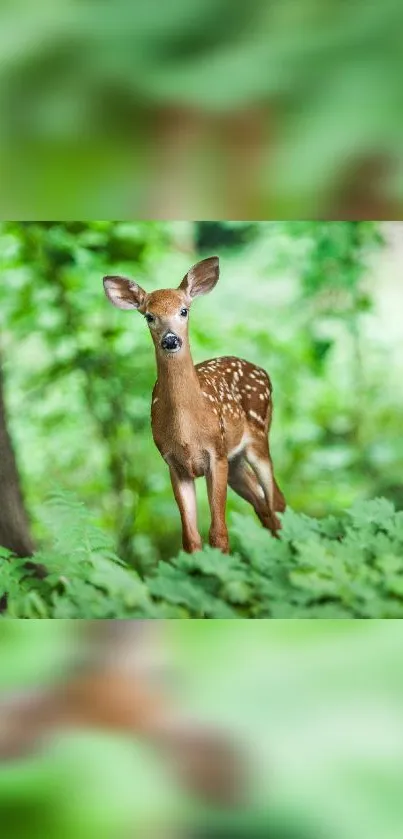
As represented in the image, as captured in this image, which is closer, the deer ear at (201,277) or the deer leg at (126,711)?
the deer leg at (126,711)

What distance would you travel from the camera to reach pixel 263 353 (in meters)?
1.92

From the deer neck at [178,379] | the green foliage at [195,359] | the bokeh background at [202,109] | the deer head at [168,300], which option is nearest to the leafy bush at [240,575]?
the green foliage at [195,359]

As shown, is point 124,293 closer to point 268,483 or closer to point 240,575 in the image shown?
point 268,483

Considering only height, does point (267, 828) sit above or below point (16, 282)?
below

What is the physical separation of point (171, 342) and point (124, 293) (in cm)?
12

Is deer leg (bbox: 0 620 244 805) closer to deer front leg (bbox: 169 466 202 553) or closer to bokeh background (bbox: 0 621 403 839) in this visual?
bokeh background (bbox: 0 621 403 839)

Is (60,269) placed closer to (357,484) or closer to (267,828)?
(357,484)

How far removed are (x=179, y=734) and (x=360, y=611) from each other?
448 millimetres

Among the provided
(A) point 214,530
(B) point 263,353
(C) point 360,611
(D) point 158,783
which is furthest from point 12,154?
(D) point 158,783

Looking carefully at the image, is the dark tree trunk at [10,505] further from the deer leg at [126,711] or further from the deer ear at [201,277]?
the deer ear at [201,277]

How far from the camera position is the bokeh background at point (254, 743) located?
1.26 meters

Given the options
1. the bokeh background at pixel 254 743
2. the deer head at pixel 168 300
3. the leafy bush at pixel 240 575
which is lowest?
the bokeh background at pixel 254 743

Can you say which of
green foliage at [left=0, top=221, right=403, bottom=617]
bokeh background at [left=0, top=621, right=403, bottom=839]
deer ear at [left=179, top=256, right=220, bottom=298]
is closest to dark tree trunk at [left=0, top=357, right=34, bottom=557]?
green foliage at [left=0, top=221, right=403, bottom=617]

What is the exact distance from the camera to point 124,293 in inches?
74.7
